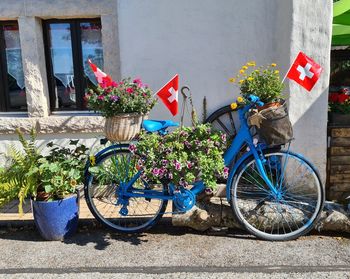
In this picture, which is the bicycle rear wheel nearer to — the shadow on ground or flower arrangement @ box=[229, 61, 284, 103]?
the shadow on ground

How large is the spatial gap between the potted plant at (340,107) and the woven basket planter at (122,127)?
2287 millimetres

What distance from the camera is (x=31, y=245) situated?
3932 mm

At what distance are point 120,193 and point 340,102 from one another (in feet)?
9.10

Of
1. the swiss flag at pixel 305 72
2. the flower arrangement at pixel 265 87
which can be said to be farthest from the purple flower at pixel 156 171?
the swiss flag at pixel 305 72

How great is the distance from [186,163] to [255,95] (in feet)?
3.42

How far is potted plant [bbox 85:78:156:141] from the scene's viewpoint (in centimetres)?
374

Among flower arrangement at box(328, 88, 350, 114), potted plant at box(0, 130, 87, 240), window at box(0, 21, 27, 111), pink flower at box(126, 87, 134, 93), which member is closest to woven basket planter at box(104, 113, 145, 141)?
pink flower at box(126, 87, 134, 93)

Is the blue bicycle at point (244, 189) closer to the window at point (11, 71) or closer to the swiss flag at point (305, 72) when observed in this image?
the swiss flag at point (305, 72)

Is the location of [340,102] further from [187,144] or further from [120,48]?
[120,48]

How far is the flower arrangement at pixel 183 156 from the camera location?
3.62 m

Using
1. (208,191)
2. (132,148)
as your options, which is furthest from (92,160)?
(208,191)

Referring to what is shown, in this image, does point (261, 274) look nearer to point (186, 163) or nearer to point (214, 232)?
point (214, 232)

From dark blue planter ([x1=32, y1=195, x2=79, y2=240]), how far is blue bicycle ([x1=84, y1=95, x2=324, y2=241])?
246mm

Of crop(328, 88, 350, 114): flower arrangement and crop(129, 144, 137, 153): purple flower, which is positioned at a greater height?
crop(328, 88, 350, 114): flower arrangement
